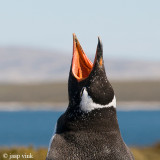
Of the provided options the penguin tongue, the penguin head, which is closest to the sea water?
the penguin tongue

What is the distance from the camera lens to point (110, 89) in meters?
5.28

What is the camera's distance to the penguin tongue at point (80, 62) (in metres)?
5.52

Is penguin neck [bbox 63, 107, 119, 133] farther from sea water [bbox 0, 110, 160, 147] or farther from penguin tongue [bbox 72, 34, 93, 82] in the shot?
sea water [bbox 0, 110, 160, 147]

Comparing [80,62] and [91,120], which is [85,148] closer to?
[91,120]

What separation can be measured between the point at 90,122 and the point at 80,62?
28.2 inches

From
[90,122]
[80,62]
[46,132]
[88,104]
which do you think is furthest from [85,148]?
[46,132]

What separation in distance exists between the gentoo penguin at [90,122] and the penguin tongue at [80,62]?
1.5 inches

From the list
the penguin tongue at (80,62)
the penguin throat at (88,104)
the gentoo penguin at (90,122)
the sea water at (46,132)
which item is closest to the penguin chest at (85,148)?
the gentoo penguin at (90,122)

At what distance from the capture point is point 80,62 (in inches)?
219

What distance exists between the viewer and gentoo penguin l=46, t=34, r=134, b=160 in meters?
5.27

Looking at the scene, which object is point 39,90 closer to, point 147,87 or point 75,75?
point 147,87

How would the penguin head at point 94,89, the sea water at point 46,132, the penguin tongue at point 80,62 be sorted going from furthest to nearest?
the sea water at point 46,132 < the penguin tongue at point 80,62 < the penguin head at point 94,89

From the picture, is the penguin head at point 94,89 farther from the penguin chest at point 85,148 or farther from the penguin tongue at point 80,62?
the penguin chest at point 85,148

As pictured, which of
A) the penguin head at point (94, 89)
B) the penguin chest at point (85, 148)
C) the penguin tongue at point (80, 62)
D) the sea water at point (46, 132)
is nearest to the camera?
the penguin head at point (94, 89)
